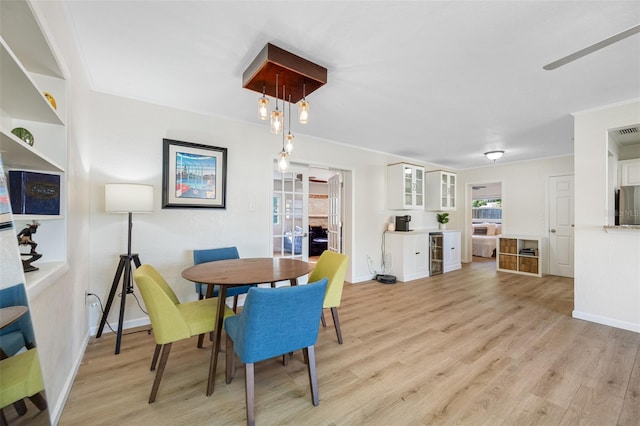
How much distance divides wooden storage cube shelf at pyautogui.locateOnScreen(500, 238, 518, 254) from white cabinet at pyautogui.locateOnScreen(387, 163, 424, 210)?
188cm

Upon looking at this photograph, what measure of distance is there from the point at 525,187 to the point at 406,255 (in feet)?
10.2

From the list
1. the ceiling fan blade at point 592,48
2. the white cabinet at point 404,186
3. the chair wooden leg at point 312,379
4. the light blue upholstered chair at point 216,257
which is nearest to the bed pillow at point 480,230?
the white cabinet at point 404,186

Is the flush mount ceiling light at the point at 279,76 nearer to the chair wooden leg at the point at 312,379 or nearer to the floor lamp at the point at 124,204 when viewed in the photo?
the floor lamp at the point at 124,204

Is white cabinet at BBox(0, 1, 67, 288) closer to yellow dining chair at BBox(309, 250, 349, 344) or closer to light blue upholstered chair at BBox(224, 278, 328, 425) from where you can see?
light blue upholstered chair at BBox(224, 278, 328, 425)

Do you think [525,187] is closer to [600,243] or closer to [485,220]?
[600,243]

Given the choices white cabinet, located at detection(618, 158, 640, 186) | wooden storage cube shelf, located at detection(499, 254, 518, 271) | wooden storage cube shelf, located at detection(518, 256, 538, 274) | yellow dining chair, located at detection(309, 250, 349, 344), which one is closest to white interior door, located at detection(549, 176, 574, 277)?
wooden storage cube shelf, located at detection(518, 256, 538, 274)

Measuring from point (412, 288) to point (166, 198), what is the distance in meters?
3.68

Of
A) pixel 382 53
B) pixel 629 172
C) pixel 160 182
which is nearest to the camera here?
pixel 382 53

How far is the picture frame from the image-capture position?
113 inches

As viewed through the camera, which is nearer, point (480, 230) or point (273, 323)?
point (273, 323)

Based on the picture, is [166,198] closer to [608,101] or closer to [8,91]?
[8,91]

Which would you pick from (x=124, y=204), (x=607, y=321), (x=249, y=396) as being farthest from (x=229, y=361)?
(x=607, y=321)

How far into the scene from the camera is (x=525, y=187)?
18.2ft

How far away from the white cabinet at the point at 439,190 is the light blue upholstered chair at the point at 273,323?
4.86m
